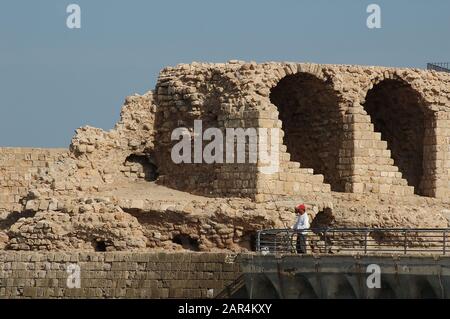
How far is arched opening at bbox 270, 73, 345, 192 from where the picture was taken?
48.6 metres

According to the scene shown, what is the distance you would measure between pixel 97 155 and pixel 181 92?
2.49 m

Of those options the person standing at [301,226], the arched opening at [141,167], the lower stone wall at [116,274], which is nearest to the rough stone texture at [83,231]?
the lower stone wall at [116,274]

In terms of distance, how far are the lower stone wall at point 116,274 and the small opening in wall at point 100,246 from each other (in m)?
1.17

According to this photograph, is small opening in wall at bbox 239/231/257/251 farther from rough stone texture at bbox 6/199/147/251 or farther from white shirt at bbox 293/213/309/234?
white shirt at bbox 293/213/309/234

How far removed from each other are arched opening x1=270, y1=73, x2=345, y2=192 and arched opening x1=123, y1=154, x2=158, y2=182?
3.47m

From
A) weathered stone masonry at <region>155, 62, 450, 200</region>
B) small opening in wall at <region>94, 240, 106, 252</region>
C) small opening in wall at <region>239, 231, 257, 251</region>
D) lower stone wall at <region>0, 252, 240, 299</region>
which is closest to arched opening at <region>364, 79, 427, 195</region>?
weathered stone masonry at <region>155, 62, 450, 200</region>

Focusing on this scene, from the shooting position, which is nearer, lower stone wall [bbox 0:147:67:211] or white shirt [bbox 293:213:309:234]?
white shirt [bbox 293:213:309:234]

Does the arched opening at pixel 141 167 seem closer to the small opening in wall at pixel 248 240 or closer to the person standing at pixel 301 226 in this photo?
the small opening in wall at pixel 248 240

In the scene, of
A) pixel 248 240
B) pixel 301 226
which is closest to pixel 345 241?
pixel 301 226

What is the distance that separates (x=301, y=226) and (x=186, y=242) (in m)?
4.65

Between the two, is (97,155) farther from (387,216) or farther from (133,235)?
(387,216)

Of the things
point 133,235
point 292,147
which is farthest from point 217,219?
point 292,147

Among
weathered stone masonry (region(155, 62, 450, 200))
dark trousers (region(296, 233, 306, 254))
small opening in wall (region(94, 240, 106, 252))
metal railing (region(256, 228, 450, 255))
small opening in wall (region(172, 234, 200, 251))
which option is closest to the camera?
metal railing (region(256, 228, 450, 255))

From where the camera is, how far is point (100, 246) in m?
44.7
